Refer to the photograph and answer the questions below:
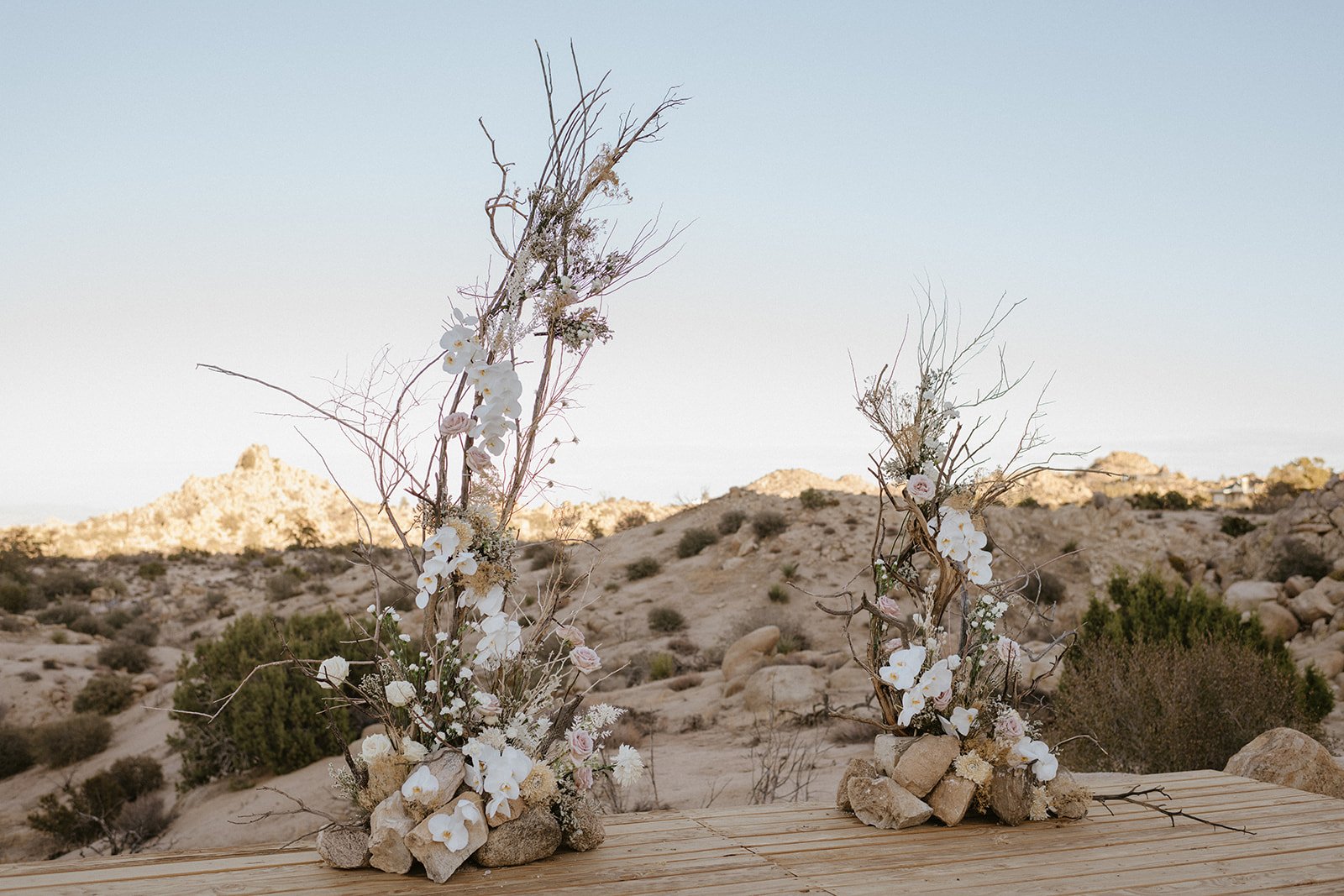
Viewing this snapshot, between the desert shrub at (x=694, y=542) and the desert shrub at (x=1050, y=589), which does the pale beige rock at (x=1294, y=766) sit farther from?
the desert shrub at (x=694, y=542)

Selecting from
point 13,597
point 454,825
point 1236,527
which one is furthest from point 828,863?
point 13,597

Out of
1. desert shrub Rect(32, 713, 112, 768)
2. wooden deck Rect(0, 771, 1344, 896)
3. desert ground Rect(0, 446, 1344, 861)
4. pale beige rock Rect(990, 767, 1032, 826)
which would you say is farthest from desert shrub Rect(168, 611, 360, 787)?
pale beige rock Rect(990, 767, 1032, 826)

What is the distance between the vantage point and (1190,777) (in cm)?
516

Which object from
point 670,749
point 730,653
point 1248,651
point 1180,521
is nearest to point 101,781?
point 670,749

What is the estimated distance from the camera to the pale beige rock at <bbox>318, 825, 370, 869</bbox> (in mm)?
3443

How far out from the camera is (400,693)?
3416 mm

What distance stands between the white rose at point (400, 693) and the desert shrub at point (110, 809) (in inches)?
250

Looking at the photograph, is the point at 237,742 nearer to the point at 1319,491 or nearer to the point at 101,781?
the point at 101,781

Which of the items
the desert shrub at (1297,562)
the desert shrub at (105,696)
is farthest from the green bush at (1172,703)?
the desert shrub at (105,696)

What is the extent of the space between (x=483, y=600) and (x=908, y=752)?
2035mm

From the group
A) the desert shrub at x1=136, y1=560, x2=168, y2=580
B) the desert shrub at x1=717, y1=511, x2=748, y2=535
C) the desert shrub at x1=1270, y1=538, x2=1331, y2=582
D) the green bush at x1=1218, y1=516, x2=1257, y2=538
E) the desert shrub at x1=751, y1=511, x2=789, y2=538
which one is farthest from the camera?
the desert shrub at x1=136, y1=560, x2=168, y2=580

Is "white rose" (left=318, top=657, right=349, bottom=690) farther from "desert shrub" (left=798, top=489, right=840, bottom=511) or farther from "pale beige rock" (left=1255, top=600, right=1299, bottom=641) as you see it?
"desert shrub" (left=798, top=489, right=840, bottom=511)

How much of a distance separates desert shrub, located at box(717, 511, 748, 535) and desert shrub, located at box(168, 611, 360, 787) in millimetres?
12830

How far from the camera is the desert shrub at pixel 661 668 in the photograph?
13.8 metres
